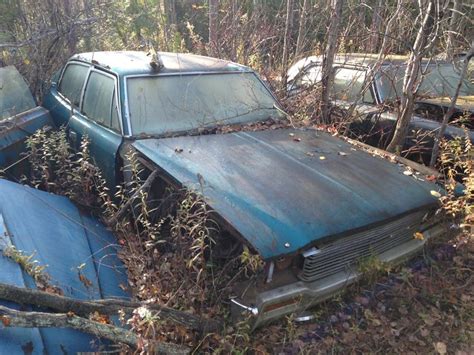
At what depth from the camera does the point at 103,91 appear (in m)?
3.95

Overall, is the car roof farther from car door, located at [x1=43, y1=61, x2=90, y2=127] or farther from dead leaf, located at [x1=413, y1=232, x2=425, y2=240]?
dead leaf, located at [x1=413, y1=232, x2=425, y2=240]

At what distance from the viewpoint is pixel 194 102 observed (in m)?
3.83

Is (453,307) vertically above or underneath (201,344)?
underneath

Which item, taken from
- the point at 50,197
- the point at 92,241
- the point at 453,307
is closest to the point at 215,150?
the point at 92,241

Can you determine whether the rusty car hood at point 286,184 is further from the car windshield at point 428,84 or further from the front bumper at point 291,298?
the car windshield at point 428,84

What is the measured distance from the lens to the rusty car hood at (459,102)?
475 centimetres

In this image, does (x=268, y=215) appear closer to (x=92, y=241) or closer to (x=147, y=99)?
(x=92, y=241)

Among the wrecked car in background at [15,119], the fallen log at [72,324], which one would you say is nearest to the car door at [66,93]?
the wrecked car in background at [15,119]

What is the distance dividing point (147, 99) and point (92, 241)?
4.44 feet

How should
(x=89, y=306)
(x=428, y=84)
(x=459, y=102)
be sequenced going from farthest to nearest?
(x=428, y=84) < (x=459, y=102) < (x=89, y=306)

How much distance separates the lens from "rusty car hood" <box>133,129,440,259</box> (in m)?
2.36

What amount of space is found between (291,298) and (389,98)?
11.8 feet

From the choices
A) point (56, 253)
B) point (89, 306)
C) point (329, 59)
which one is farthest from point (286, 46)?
point (89, 306)

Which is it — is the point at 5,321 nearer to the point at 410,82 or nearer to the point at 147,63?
the point at 147,63
